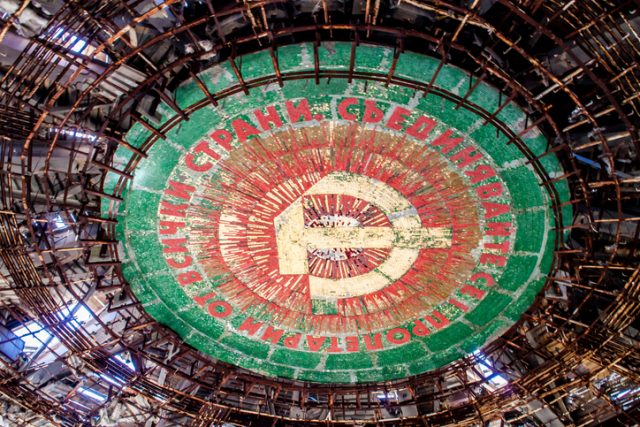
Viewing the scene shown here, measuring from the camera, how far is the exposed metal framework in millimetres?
11430

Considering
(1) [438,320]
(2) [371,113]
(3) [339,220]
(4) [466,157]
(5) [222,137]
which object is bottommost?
(1) [438,320]

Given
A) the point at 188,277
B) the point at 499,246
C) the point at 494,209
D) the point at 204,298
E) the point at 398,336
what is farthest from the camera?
the point at 398,336

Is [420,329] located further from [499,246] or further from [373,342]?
[499,246]

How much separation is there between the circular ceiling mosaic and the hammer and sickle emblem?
0.04 metres

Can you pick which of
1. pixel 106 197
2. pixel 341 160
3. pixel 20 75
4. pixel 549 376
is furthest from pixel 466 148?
pixel 20 75

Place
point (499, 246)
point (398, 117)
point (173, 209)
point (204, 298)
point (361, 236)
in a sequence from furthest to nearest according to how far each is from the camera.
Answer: point (204, 298) → point (361, 236) → point (499, 246) → point (173, 209) → point (398, 117)

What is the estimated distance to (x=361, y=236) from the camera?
14.4 meters

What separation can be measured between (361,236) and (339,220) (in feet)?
2.31

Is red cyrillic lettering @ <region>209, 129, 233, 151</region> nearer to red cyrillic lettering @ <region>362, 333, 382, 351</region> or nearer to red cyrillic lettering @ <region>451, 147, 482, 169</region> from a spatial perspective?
red cyrillic lettering @ <region>451, 147, 482, 169</region>

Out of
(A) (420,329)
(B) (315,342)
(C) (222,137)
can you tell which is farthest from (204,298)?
(A) (420,329)

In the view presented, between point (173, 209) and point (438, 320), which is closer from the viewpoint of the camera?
point (173, 209)

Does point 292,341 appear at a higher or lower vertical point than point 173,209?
lower

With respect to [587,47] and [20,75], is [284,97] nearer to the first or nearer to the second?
[20,75]

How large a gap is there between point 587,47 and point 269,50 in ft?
22.3
